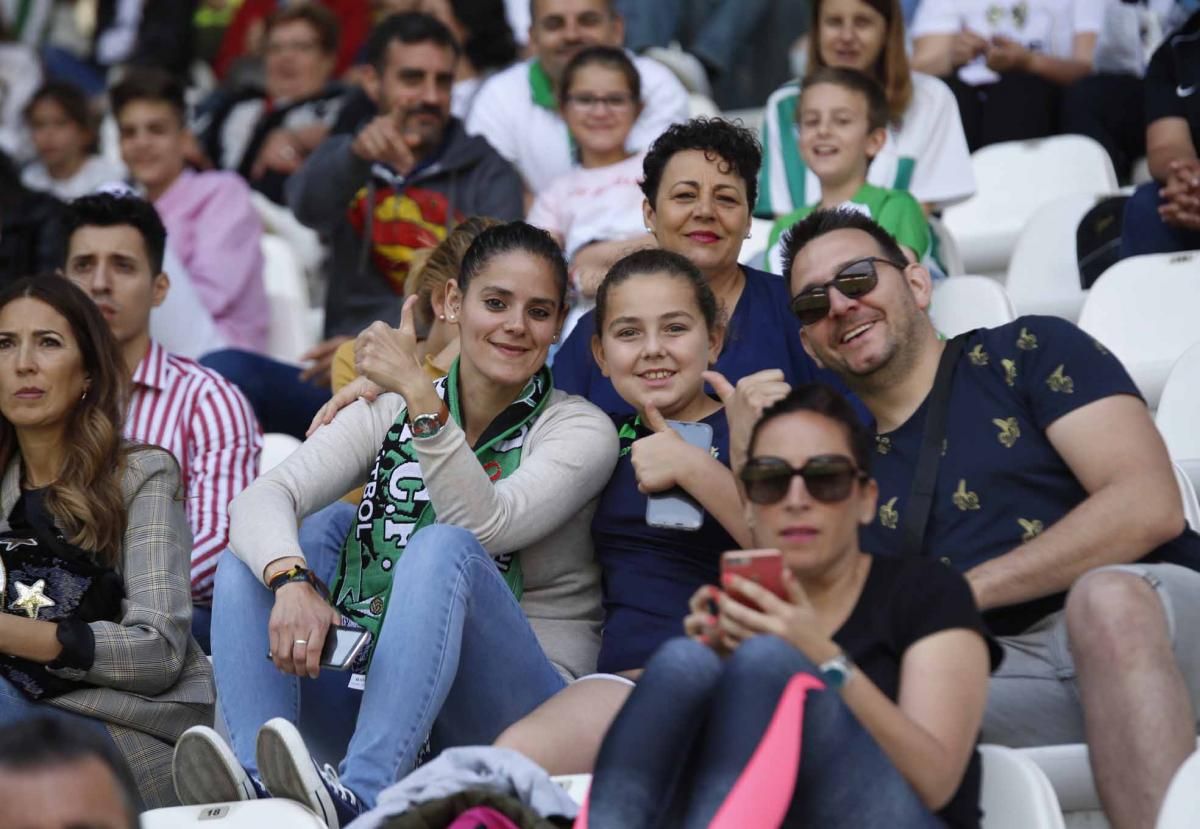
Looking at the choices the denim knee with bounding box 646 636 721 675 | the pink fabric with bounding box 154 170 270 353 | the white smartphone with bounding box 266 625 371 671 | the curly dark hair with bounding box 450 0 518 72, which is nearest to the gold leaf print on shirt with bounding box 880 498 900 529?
the denim knee with bounding box 646 636 721 675

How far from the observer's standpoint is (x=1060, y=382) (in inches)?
116

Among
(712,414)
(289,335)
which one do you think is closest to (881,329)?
(712,414)

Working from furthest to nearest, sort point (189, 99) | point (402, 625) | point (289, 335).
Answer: point (189, 99)
point (289, 335)
point (402, 625)

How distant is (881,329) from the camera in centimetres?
307

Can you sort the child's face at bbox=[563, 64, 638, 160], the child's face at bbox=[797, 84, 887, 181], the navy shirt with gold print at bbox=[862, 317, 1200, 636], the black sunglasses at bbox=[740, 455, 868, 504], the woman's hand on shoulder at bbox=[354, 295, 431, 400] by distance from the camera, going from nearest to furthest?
the black sunglasses at bbox=[740, 455, 868, 504] < the navy shirt with gold print at bbox=[862, 317, 1200, 636] < the woman's hand on shoulder at bbox=[354, 295, 431, 400] < the child's face at bbox=[797, 84, 887, 181] < the child's face at bbox=[563, 64, 638, 160]

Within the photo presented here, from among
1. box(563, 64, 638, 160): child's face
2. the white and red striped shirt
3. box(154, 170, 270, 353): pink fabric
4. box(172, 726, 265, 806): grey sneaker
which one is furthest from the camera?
box(154, 170, 270, 353): pink fabric

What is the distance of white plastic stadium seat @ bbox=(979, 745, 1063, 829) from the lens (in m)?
2.41

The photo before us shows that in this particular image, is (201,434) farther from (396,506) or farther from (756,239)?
(756,239)

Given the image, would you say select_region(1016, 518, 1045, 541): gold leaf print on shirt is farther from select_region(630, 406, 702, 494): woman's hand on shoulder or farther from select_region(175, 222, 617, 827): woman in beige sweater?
select_region(175, 222, 617, 827): woman in beige sweater

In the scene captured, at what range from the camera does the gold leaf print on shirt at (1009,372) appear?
301 cm

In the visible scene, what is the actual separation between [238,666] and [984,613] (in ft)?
3.79

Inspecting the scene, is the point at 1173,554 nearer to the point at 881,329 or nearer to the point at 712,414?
the point at 881,329

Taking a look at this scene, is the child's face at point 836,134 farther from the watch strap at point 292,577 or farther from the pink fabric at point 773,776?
the pink fabric at point 773,776

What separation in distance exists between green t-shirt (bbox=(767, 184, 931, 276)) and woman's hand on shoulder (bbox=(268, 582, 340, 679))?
1585mm
